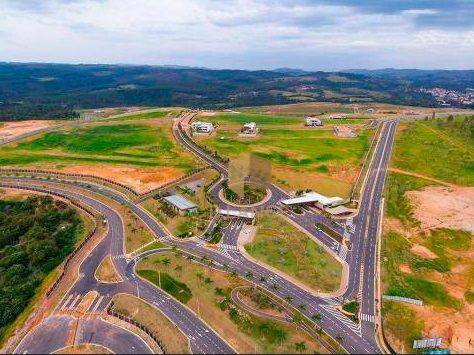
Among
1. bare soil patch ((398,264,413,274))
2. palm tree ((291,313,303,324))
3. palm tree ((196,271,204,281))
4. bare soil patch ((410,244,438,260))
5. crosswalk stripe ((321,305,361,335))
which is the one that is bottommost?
bare soil patch ((410,244,438,260))

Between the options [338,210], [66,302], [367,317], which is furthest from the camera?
[338,210]

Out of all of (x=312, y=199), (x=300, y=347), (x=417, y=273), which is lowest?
(x=417, y=273)

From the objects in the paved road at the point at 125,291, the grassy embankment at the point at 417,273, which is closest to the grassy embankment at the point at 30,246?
the paved road at the point at 125,291

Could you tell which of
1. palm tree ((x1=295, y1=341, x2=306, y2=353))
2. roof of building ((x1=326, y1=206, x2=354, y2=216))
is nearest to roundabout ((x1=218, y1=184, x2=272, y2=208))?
roof of building ((x1=326, y1=206, x2=354, y2=216))

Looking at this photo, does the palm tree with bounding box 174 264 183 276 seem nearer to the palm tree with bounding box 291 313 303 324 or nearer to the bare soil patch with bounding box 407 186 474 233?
the palm tree with bounding box 291 313 303 324

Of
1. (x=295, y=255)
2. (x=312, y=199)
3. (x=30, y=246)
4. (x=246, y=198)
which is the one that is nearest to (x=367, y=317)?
(x=295, y=255)

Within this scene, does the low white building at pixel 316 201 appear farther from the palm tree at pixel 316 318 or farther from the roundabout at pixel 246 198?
the palm tree at pixel 316 318

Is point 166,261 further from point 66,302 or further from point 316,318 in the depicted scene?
point 316,318
